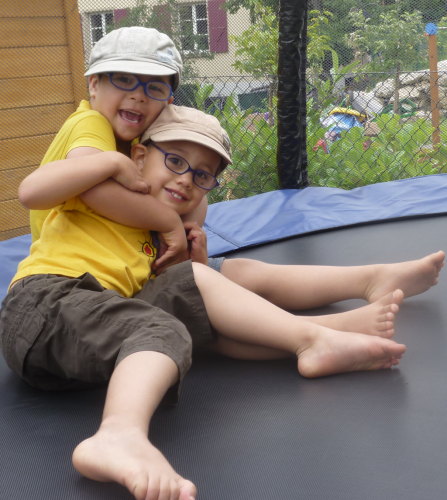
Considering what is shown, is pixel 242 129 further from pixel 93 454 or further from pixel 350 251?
pixel 93 454

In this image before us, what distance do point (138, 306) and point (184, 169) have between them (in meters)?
0.35

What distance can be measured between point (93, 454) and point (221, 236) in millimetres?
1179

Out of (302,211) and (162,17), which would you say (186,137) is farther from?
(162,17)

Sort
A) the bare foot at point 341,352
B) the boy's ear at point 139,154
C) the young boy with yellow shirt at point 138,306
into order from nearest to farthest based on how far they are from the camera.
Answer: the young boy with yellow shirt at point 138,306
the bare foot at point 341,352
the boy's ear at point 139,154

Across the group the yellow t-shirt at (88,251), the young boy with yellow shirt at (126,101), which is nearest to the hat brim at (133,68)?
the young boy with yellow shirt at (126,101)

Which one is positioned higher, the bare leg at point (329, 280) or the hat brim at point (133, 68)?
the hat brim at point (133, 68)

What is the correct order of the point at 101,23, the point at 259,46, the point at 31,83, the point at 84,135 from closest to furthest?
1. the point at 84,135
2. the point at 31,83
3. the point at 101,23
4. the point at 259,46

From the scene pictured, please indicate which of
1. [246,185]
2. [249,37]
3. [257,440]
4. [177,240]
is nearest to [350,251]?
[177,240]

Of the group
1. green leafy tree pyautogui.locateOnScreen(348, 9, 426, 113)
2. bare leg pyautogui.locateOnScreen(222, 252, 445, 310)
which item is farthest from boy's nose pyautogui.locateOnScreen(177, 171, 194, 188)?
green leafy tree pyautogui.locateOnScreen(348, 9, 426, 113)

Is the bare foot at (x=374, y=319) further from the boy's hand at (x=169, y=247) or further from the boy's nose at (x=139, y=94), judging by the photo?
the boy's nose at (x=139, y=94)

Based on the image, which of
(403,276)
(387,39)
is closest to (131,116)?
(403,276)

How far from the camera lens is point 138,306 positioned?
0.91 meters

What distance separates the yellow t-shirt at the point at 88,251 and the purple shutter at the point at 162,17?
207cm

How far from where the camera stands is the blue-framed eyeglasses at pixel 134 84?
3.72 ft
